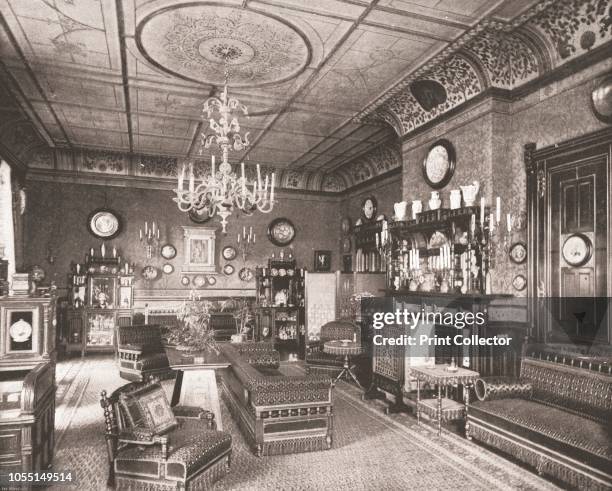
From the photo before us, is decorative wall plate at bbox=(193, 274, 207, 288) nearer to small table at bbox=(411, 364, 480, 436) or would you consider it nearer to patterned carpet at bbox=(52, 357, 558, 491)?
patterned carpet at bbox=(52, 357, 558, 491)

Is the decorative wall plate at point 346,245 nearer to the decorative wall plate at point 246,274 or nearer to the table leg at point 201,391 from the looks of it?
the decorative wall plate at point 246,274

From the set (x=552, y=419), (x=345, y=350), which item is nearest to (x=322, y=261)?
(x=345, y=350)

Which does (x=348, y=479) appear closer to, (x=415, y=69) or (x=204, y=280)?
(x=415, y=69)

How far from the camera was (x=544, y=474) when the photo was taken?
4172mm

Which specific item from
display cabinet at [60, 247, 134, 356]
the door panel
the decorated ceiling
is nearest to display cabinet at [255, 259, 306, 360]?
display cabinet at [60, 247, 134, 356]

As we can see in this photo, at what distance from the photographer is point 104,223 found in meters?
11.2

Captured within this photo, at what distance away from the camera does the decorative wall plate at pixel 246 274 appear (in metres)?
12.3

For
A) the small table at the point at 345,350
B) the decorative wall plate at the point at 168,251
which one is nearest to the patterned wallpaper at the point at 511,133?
the small table at the point at 345,350

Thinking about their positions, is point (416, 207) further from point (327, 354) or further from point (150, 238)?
point (150, 238)

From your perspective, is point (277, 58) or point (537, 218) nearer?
point (537, 218)

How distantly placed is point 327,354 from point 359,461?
3599 mm

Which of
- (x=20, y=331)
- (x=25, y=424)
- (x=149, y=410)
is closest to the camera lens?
(x=25, y=424)

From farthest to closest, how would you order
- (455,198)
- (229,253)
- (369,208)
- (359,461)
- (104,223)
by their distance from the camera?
1. (229,253)
2. (369,208)
3. (104,223)
4. (455,198)
5. (359,461)

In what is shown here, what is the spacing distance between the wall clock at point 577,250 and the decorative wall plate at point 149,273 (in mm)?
9120
